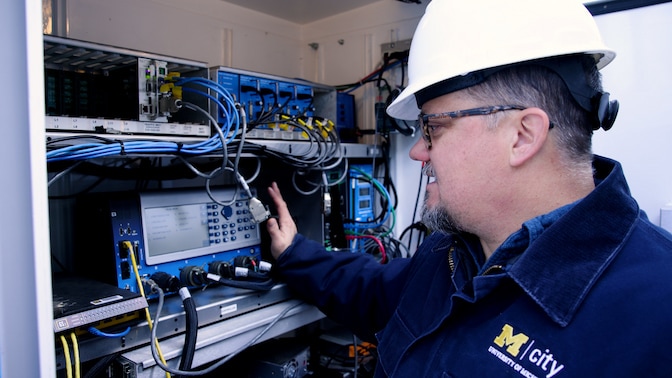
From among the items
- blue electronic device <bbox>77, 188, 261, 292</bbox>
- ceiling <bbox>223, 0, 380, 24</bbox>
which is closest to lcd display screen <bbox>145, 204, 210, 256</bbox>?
blue electronic device <bbox>77, 188, 261, 292</bbox>

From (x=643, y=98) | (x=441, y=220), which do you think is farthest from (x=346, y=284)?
(x=643, y=98)

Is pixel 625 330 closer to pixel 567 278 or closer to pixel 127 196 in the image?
pixel 567 278

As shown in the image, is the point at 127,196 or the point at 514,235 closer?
the point at 514,235

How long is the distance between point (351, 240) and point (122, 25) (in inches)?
42.3

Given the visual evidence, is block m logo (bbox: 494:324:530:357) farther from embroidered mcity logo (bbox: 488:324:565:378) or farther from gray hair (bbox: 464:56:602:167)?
gray hair (bbox: 464:56:602:167)

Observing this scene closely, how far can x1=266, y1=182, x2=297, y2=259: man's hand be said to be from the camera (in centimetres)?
139

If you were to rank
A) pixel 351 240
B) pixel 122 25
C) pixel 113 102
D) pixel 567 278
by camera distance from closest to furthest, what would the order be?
pixel 567 278, pixel 113 102, pixel 122 25, pixel 351 240

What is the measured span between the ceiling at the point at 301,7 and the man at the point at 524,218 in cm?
112

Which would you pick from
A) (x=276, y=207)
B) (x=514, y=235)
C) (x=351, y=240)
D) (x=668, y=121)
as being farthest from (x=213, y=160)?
(x=668, y=121)

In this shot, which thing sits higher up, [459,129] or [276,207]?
[459,129]

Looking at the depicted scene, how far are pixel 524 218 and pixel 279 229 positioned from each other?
75 centimetres

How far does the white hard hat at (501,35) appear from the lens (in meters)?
0.85

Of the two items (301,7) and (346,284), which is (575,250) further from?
(301,7)

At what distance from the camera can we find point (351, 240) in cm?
177
